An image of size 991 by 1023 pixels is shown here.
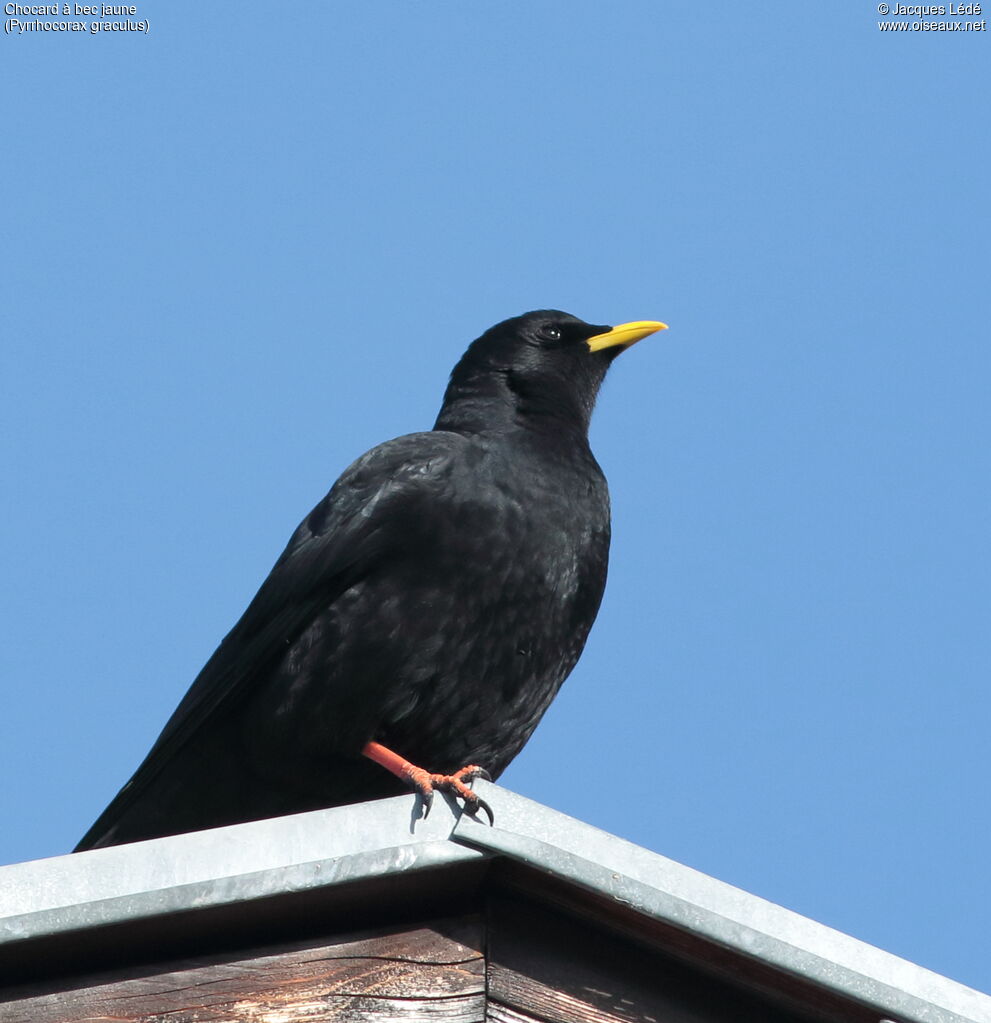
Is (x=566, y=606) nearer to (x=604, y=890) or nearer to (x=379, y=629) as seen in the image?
(x=379, y=629)

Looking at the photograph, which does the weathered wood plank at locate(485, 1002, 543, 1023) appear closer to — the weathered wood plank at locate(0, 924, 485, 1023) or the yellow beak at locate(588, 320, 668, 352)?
the weathered wood plank at locate(0, 924, 485, 1023)

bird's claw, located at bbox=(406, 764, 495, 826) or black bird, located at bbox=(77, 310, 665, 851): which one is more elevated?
black bird, located at bbox=(77, 310, 665, 851)

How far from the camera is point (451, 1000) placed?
2.96 metres

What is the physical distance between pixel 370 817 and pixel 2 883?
0.59 metres

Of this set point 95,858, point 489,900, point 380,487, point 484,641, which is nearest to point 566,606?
point 484,641

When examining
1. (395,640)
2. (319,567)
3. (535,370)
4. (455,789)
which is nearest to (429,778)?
(455,789)

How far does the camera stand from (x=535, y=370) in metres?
6.16

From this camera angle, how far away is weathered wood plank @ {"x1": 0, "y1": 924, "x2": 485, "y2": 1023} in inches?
114

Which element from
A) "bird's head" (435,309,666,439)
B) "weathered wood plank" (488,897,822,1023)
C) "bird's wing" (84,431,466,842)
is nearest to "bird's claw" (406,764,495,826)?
"weathered wood plank" (488,897,822,1023)

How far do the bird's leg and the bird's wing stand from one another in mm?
506

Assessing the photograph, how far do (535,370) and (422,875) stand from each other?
3437mm

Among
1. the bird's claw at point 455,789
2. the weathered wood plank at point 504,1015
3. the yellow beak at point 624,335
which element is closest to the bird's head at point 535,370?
the yellow beak at point 624,335

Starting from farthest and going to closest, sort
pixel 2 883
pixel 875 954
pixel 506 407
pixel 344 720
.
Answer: pixel 506 407 → pixel 344 720 → pixel 875 954 → pixel 2 883

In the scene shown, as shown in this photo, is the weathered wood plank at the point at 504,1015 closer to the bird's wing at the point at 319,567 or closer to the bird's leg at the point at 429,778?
the bird's leg at the point at 429,778
